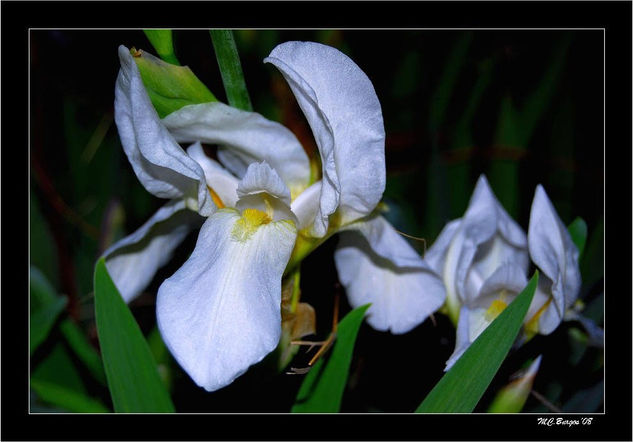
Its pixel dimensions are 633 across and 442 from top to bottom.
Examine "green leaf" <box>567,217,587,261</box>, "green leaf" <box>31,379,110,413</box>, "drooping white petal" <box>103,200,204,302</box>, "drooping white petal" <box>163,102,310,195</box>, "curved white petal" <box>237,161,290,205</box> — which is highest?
"drooping white petal" <box>163,102,310,195</box>

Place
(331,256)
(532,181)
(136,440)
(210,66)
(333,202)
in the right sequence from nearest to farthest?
(333,202) < (136,440) < (331,256) < (210,66) < (532,181)

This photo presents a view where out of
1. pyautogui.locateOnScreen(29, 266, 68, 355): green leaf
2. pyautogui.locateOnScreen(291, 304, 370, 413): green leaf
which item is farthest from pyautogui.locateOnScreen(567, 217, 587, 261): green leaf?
pyautogui.locateOnScreen(29, 266, 68, 355): green leaf

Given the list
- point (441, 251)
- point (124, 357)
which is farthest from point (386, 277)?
point (124, 357)

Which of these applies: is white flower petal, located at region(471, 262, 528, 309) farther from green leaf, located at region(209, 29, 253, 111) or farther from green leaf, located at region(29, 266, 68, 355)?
green leaf, located at region(29, 266, 68, 355)

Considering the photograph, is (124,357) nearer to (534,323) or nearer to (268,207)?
(268,207)

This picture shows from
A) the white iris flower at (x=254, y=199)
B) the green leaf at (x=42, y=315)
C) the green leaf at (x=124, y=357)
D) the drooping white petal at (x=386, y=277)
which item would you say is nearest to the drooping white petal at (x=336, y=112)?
the white iris flower at (x=254, y=199)

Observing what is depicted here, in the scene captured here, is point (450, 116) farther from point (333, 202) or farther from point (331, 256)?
point (333, 202)

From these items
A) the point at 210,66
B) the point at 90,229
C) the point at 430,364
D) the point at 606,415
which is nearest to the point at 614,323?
the point at 606,415

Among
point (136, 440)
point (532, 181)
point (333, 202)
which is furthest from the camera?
point (532, 181)

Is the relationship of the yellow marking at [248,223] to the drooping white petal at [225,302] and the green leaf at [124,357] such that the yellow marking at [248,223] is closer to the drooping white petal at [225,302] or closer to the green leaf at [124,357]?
the drooping white petal at [225,302]
